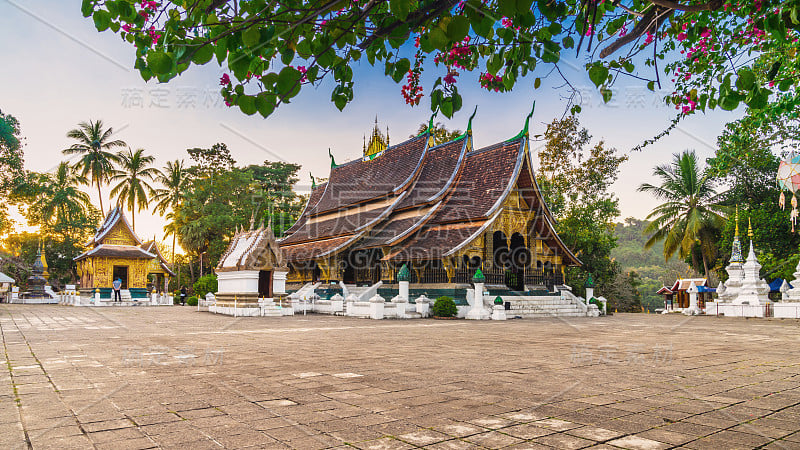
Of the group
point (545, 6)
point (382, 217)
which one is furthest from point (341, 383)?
point (382, 217)

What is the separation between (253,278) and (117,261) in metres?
19.9

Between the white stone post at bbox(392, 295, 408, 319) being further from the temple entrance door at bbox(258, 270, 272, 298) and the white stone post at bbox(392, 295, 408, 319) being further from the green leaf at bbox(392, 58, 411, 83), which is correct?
the green leaf at bbox(392, 58, 411, 83)

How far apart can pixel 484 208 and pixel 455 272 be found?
2.72m

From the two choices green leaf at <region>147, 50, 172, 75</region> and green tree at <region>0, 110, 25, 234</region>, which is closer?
green leaf at <region>147, 50, 172, 75</region>

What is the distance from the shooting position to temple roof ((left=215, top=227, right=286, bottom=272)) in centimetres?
1593

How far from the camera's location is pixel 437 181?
68.6 feet

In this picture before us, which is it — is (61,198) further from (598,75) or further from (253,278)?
(598,75)

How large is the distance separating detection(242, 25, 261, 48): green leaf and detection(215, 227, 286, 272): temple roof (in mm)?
14118

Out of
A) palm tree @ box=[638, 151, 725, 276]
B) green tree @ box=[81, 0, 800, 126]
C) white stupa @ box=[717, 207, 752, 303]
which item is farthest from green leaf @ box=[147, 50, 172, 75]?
palm tree @ box=[638, 151, 725, 276]

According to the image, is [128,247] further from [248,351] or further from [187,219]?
[248,351]

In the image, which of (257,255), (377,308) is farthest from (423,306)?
(257,255)

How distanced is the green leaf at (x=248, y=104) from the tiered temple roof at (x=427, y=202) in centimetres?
1427

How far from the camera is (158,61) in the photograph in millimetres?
2168

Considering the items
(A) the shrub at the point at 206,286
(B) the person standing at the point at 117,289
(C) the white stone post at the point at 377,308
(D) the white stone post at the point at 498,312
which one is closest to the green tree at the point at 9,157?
(B) the person standing at the point at 117,289
